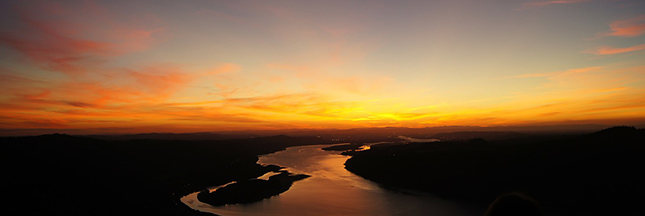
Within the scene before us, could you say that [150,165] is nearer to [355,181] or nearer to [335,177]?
[335,177]

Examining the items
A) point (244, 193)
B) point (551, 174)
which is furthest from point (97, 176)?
point (551, 174)

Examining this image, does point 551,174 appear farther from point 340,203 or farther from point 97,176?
point 97,176

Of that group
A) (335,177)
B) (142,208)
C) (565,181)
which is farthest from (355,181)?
(142,208)

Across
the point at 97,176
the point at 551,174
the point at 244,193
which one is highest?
the point at 97,176

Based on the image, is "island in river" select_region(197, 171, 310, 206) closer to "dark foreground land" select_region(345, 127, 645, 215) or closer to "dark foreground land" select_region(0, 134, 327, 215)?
"dark foreground land" select_region(0, 134, 327, 215)

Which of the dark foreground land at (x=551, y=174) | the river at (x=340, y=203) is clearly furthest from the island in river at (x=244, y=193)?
the dark foreground land at (x=551, y=174)

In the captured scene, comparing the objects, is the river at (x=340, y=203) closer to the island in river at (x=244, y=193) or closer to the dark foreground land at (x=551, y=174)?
the island in river at (x=244, y=193)
